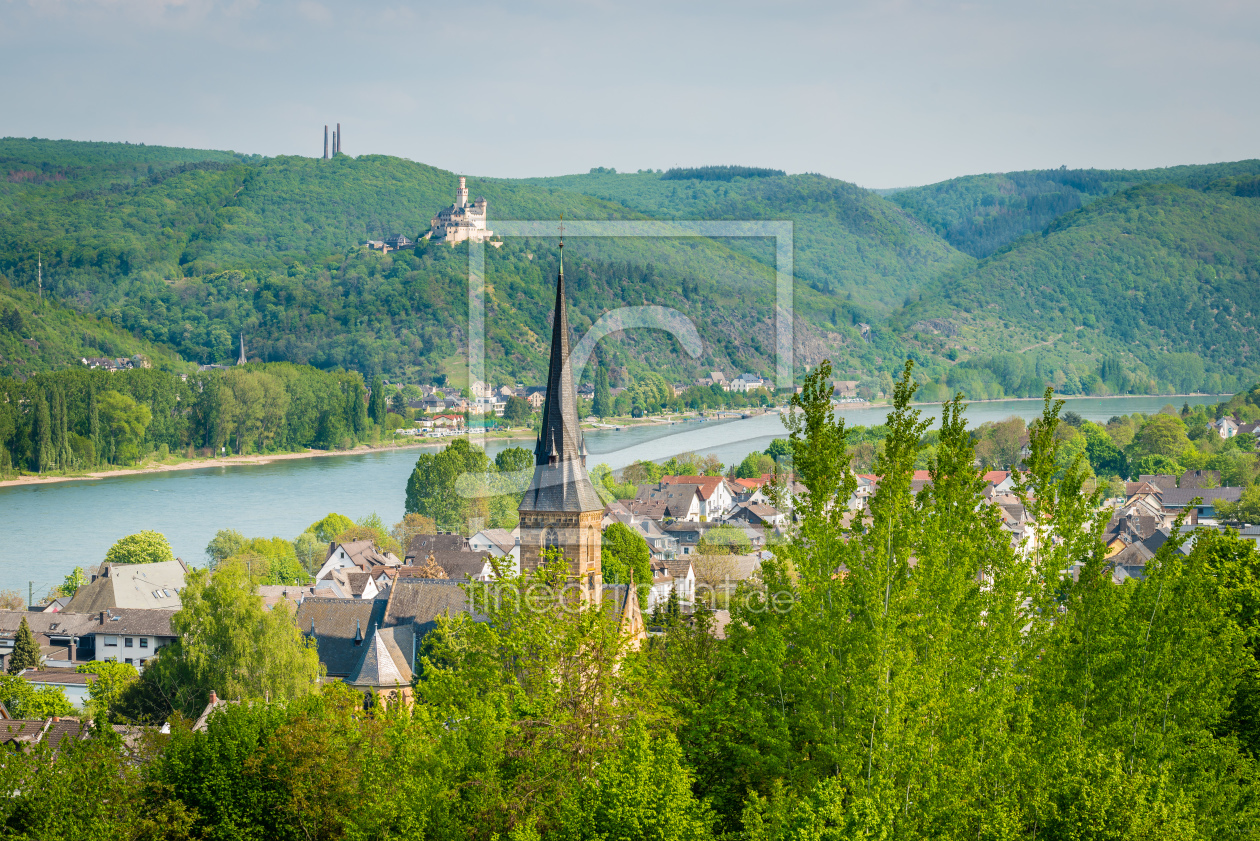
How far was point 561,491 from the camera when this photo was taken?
20.4 meters

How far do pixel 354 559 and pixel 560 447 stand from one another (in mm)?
27005

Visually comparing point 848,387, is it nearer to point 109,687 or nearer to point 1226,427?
point 1226,427

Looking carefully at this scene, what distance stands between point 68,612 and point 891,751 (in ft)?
110

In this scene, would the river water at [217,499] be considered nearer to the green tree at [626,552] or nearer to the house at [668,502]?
the green tree at [626,552]

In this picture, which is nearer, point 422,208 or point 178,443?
point 178,443

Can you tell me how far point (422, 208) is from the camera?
531 feet

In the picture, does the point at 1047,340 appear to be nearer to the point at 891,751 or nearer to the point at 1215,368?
the point at 1215,368

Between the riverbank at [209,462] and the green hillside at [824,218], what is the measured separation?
100 feet

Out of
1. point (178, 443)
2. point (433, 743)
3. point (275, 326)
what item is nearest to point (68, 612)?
point (433, 743)

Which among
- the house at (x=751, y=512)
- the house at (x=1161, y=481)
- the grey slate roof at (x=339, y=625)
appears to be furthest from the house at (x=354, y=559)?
the house at (x=1161, y=481)

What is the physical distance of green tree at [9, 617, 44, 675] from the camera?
3152cm

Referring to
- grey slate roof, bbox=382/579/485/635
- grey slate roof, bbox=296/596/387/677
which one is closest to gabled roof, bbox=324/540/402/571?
grey slate roof, bbox=296/596/387/677

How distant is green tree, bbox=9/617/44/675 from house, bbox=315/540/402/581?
12446 millimetres

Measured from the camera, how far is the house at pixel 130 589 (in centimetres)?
3878
